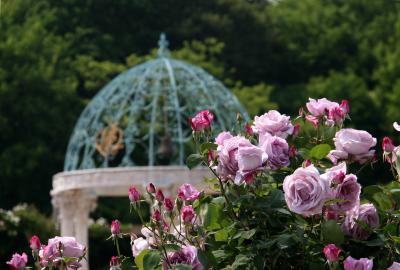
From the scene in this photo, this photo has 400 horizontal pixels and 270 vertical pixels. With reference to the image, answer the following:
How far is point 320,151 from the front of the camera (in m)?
4.19

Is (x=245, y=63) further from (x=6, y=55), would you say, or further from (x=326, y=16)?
(x=6, y=55)

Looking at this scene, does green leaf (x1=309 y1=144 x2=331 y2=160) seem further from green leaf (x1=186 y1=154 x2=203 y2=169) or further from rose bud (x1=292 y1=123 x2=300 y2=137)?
green leaf (x1=186 y1=154 x2=203 y2=169)

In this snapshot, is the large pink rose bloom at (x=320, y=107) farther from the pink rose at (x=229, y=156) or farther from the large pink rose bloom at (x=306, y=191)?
the large pink rose bloom at (x=306, y=191)

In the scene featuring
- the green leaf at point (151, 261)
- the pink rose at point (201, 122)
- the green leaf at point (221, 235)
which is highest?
the pink rose at point (201, 122)

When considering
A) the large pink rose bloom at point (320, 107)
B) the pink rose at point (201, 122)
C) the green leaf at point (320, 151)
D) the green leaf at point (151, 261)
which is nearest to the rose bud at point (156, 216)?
the green leaf at point (151, 261)

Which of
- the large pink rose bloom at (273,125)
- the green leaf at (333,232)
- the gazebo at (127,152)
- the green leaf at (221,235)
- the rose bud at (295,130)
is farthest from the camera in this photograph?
the gazebo at (127,152)

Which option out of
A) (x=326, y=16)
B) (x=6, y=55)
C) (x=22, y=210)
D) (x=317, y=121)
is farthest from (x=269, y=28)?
(x=317, y=121)

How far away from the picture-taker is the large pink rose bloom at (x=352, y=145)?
4105mm

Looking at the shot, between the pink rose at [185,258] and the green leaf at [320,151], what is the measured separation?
0.66 m

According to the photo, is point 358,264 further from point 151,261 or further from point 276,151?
point 151,261

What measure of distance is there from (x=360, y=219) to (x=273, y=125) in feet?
1.75

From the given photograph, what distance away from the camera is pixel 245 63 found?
1442 inches

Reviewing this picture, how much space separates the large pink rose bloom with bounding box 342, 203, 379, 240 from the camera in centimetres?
395

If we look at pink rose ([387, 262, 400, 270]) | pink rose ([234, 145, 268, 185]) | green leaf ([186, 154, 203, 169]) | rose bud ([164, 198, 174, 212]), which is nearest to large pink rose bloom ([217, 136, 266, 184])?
pink rose ([234, 145, 268, 185])
